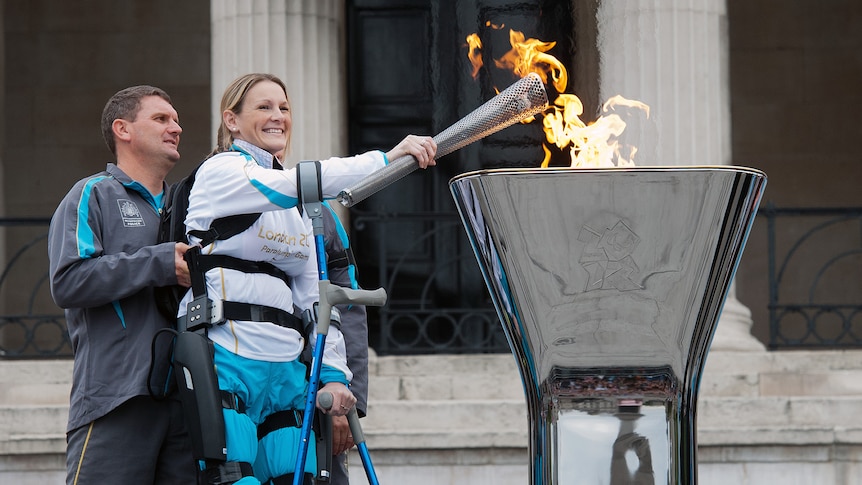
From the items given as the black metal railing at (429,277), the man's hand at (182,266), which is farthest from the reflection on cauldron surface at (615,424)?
the black metal railing at (429,277)

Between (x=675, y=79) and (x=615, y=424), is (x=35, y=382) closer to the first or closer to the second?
(x=675, y=79)

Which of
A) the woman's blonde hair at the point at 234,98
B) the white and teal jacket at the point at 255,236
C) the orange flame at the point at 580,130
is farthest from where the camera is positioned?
the woman's blonde hair at the point at 234,98

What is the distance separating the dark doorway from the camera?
11328mm

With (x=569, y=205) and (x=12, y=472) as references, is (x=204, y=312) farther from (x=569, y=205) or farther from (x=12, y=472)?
(x=12, y=472)

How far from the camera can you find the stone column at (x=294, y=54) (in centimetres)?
984

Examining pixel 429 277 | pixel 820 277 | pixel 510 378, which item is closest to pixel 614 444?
pixel 510 378

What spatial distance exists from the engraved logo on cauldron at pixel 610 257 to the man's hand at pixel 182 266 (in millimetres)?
1537

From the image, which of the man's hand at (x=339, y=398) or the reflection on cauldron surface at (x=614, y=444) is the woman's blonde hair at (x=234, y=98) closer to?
the man's hand at (x=339, y=398)

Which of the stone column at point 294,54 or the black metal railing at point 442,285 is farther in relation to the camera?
the black metal railing at point 442,285

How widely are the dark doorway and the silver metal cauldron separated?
8152 millimetres

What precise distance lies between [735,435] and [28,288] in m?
7.19

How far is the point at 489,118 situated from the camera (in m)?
3.41

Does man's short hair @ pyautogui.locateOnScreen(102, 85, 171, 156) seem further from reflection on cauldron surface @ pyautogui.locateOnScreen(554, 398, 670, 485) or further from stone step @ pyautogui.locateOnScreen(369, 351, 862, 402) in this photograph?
stone step @ pyautogui.locateOnScreen(369, 351, 862, 402)

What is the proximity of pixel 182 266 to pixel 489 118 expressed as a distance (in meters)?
1.12
